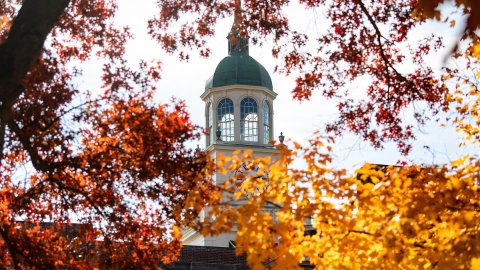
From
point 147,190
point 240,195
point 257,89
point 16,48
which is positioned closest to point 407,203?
point 240,195

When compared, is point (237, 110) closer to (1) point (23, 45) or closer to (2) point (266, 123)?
(2) point (266, 123)

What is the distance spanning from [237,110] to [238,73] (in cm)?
301

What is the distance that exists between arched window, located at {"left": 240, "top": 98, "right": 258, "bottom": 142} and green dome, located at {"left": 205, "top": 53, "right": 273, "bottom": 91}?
65.0 inches

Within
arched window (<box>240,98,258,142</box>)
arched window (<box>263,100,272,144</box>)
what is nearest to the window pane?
arched window (<box>263,100,272,144</box>)

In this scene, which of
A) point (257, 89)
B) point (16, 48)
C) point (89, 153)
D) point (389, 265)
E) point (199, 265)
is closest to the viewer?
point (16, 48)

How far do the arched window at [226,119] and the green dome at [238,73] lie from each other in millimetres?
1575

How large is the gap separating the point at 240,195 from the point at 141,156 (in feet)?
5.62

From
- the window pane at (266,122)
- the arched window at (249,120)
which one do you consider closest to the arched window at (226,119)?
the arched window at (249,120)

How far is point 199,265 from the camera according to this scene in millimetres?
35969

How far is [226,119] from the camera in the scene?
6600 cm

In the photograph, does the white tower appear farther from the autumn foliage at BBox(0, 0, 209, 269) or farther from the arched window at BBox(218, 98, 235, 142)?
the autumn foliage at BBox(0, 0, 209, 269)

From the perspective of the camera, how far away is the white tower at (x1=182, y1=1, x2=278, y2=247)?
64688mm

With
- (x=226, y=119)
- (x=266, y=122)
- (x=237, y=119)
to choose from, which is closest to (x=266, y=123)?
(x=266, y=122)

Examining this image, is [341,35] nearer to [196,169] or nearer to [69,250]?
[196,169]
